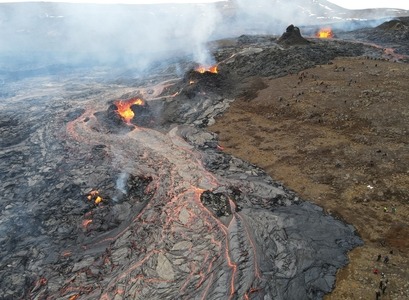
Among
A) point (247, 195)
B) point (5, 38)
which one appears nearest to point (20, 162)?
point (247, 195)

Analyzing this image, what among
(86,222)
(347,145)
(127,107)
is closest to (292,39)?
(127,107)

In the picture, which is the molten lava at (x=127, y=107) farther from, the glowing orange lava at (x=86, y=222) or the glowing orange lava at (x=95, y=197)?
the glowing orange lava at (x=86, y=222)

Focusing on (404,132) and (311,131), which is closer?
(404,132)

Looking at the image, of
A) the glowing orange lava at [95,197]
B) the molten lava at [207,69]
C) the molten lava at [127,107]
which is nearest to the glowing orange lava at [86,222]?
the glowing orange lava at [95,197]

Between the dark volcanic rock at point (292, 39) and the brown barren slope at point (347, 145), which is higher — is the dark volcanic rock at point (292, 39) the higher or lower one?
the higher one

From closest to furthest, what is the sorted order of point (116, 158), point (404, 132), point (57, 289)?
point (57, 289), point (404, 132), point (116, 158)

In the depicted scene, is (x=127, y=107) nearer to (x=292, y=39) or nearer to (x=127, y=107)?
(x=127, y=107)

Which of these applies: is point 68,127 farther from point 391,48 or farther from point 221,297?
point 391,48
